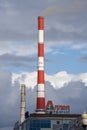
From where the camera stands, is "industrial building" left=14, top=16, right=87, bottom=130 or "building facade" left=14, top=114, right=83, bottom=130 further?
"building facade" left=14, top=114, right=83, bottom=130

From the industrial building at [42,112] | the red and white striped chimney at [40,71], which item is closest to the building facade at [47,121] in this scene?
the industrial building at [42,112]

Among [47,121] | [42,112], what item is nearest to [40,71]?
[42,112]

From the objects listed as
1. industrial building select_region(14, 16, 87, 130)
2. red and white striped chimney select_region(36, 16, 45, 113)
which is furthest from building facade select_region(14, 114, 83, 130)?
red and white striped chimney select_region(36, 16, 45, 113)

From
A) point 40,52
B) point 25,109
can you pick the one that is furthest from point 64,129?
point 25,109

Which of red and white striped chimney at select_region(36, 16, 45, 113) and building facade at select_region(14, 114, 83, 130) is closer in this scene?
red and white striped chimney at select_region(36, 16, 45, 113)

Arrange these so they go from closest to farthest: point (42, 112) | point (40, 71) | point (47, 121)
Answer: point (40, 71) → point (42, 112) → point (47, 121)

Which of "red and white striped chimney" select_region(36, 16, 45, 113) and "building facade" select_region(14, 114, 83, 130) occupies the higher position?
"red and white striped chimney" select_region(36, 16, 45, 113)

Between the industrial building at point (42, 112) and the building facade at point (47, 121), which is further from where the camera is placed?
the building facade at point (47, 121)

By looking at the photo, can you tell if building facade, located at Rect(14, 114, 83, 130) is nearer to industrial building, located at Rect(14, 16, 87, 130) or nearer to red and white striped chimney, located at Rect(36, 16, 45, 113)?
industrial building, located at Rect(14, 16, 87, 130)

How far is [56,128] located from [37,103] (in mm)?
11006

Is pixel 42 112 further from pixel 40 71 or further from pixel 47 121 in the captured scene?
pixel 40 71

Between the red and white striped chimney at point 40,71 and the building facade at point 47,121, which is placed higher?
the red and white striped chimney at point 40,71

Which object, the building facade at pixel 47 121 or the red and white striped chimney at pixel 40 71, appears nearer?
the red and white striped chimney at pixel 40 71

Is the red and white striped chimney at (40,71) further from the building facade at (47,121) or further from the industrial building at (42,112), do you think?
the building facade at (47,121)
